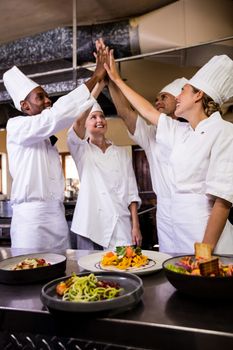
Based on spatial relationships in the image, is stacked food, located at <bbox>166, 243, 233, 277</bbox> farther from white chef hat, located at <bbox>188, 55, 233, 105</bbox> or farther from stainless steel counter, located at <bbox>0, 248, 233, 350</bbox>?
white chef hat, located at <bbox>188, 55, 233, 105</bbox>

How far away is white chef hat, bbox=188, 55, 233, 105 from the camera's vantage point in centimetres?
149

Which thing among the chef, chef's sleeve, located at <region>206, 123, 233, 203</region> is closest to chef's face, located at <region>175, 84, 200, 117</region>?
chef's sleeve, located at <region>206, 123, 233, 203</region>

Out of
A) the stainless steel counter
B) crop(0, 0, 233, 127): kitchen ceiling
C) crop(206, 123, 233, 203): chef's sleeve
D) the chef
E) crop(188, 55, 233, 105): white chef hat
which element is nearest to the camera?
the stainless steel counter

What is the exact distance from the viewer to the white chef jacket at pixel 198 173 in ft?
4.31

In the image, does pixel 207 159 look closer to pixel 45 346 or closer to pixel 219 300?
pixel 219 300

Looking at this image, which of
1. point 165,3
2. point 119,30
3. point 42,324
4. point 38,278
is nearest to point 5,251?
point 38,278

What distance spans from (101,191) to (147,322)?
4.53ft

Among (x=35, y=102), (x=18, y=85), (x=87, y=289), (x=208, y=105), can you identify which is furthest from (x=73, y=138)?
(x=87, y=289)

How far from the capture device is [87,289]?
78 centimetres

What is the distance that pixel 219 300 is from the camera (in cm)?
76

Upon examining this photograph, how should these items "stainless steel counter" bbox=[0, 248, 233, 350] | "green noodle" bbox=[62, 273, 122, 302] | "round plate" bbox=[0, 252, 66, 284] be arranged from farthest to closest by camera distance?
1. "round plate" bbox=[0, 252, 66, 284]
2. "green noodle" bbox=[62, 273, 122, 302]
3. "stainless steel counter" bbox=[0, 248, 233, 350]

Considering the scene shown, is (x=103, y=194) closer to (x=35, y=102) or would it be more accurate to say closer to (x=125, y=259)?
(x=35, y=102)

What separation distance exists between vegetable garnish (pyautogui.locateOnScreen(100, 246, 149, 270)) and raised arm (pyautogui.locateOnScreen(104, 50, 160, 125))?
2.58ft

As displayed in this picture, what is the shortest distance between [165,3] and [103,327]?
2.61m
